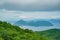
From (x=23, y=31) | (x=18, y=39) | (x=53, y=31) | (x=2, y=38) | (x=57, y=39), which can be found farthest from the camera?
(x=53, y=31)

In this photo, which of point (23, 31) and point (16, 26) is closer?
point (23, 31)

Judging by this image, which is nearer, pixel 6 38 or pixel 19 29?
pixel 6 38

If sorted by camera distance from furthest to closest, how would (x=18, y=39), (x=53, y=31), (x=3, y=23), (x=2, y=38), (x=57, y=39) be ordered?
1. (x=53, y=31)
2. (x=57, y=39)
3. (x=3, y=23)
4. (x=18, y=39)
5. (x=2, y=38)

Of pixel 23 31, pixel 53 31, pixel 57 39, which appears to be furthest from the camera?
pixel 53 31

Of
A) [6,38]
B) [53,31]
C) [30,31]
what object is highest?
[6,38]

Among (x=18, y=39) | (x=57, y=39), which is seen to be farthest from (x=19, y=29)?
(x=18, y=39)

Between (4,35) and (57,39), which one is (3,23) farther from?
(4,35)

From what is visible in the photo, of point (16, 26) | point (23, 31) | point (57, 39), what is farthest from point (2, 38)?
point (57, 39)

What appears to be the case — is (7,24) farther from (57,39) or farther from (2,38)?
(2,38)

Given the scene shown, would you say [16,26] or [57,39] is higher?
[16,26]

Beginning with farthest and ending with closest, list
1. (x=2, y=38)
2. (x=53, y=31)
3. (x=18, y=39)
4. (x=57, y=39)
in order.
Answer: (x=53, y=31)
(x=57, y=39)
(x=18, y=39)
(x=2, y=38)
